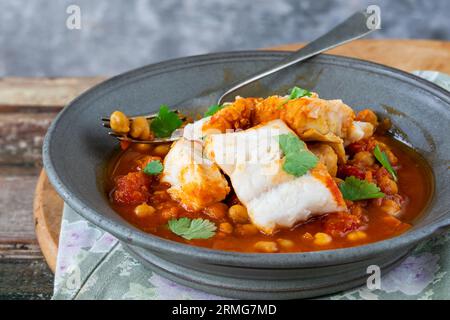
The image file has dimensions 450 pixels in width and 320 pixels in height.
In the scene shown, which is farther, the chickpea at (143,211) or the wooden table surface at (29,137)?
the wooden table surface at (29,137)

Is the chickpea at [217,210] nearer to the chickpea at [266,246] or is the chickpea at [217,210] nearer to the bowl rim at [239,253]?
the chickpea at [266,246]

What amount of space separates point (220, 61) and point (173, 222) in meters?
1.39

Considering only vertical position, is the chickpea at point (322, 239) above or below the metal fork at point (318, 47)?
below

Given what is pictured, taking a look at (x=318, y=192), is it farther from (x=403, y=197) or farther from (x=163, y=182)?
(x=163, y=182)

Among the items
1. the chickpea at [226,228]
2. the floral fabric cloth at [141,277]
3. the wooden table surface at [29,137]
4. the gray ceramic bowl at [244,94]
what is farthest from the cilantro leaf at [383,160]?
the wooden table surface at [29,137]

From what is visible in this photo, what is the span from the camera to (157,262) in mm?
2494

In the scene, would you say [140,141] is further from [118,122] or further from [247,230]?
[247,230]

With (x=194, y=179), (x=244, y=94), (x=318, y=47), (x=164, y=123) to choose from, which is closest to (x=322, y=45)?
(x=318, y=47)

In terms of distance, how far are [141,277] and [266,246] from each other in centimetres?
52

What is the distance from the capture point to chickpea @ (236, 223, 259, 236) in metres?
2.51

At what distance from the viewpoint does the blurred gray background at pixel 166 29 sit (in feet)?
25.1

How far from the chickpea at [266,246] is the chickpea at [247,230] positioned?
11 centimetres
